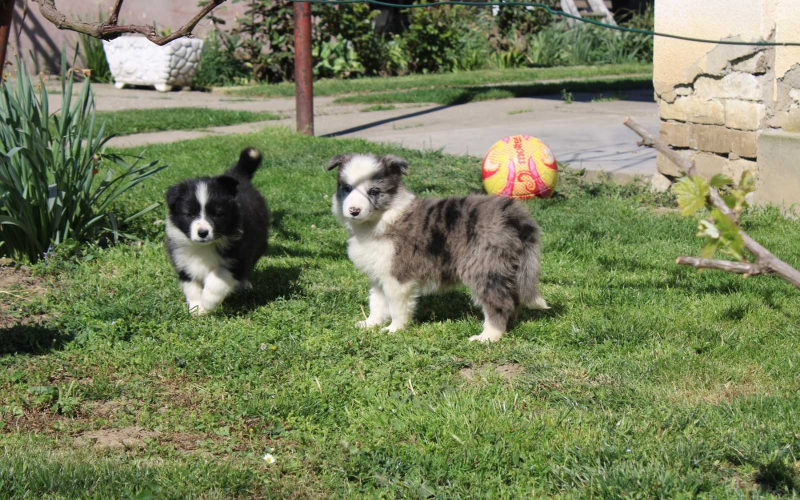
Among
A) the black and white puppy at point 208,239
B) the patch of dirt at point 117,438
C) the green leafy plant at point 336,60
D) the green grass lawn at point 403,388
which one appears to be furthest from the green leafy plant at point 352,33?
the patch of dirt at point 117,438

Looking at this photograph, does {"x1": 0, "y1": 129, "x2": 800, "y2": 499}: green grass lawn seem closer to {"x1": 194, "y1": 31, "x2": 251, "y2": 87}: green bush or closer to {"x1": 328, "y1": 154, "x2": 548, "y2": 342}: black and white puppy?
{"x1": 328, "y1": 154, "x2": 548, "y2": 342}: black and white puppy

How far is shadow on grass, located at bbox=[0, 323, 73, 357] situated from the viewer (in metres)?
4.41

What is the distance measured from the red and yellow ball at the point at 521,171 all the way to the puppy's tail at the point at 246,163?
2.32 m

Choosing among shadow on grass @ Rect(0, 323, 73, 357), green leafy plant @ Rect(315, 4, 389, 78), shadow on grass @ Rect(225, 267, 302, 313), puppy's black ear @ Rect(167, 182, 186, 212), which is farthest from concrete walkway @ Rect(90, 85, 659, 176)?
shadow on grass @ Rect(0, 323, 73, 357)

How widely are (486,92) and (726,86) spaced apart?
8.25 m

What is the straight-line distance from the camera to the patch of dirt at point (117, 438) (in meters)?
3.44

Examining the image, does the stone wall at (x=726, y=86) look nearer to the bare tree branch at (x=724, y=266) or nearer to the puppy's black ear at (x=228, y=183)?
the puppy's black ear at (x=228, y=183)

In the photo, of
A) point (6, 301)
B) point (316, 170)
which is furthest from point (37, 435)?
point (316, 170)

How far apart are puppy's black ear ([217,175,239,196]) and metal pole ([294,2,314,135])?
514 centimetres

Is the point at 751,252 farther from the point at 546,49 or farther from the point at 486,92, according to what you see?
the point at 546,49

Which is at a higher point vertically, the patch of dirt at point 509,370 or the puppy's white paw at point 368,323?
the puppy's white paw at point 368,323

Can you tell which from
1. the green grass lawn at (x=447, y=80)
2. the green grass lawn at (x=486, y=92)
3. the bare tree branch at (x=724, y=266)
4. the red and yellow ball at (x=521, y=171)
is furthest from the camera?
the green grass lawn at (x=447, y=80)

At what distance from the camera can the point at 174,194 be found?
488cm

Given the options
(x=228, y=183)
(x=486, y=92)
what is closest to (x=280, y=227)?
(x=228, y=183)
